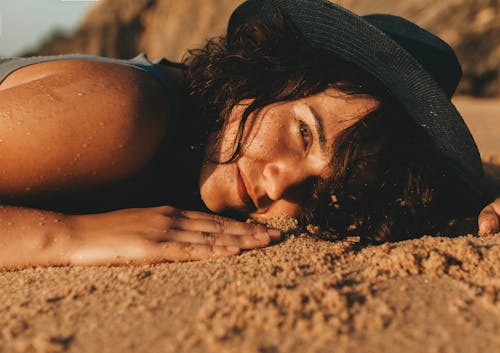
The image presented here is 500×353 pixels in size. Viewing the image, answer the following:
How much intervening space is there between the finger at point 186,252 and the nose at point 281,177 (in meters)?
0.38

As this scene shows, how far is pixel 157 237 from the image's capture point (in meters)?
1.56

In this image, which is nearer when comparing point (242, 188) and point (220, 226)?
point (220, 226)

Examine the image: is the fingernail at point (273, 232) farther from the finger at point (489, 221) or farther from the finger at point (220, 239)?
the finger at point (489, 221)

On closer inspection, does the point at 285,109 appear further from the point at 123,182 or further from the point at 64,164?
the point at 64,164

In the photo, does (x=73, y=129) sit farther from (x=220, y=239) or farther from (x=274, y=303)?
(x=274, y=303)

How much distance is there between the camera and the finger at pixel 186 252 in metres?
1.48

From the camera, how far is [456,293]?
1.12 m

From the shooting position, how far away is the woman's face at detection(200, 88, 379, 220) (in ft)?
5.97

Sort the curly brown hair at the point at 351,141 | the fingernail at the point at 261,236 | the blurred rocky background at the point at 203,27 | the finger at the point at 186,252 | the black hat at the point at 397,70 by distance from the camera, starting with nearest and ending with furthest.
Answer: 1. the finger at the point at 186,252
2. the fingernail at the point at 261,236
3. the black hat at the point at 397,70
4. the curly brown hair at the point at 351,141
5. the blurred rocky background at the point at 203,27

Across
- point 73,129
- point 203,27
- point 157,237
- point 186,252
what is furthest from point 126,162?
point 203,27

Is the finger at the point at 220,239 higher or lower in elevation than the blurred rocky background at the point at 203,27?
lower

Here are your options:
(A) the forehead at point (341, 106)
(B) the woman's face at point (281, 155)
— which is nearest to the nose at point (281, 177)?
(B) the woman's face at point (281, 155)

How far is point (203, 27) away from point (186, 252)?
736 inches

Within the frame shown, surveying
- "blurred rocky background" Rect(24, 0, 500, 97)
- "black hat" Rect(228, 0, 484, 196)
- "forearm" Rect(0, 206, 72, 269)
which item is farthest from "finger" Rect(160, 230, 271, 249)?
"blurred rocky background" Rect(24, 0, 500, 97)
